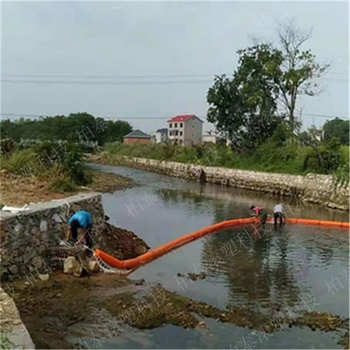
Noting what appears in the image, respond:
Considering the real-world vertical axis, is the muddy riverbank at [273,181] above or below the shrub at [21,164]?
below


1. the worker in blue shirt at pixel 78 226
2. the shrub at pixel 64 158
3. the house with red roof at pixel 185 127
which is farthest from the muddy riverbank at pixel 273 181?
the house with red roof at pixel 185 127

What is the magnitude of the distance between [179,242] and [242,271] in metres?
2.51

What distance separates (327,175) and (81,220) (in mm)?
15662

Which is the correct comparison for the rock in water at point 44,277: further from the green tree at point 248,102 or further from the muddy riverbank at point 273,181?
the green tree at point 248,102

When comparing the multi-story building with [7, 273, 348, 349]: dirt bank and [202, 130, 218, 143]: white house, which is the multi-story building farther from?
[7, 273, 348, 349]: dirt bank

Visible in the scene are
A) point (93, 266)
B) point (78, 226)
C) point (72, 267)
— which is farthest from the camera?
point (78, 226)

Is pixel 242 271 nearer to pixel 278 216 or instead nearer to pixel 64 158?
pixel 278 216

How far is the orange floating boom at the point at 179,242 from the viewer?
27.7 ft

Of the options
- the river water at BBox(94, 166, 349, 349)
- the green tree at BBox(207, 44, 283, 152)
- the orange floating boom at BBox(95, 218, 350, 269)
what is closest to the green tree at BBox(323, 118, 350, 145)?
the green tree at BBox(207, 44, 283, 152)

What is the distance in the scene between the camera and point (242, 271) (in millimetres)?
8844

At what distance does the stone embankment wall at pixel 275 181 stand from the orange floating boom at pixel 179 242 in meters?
4.61

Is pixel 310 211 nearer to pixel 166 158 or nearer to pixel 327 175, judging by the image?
pixel 327 175

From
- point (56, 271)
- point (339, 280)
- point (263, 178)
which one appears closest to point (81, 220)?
point (56, 271)

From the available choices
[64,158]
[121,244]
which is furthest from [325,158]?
[121,244]
